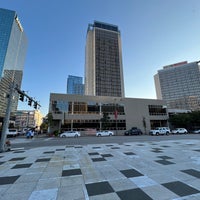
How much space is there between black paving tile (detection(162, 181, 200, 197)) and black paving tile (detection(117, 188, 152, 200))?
914 mm

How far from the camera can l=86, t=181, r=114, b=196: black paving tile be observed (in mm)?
3718

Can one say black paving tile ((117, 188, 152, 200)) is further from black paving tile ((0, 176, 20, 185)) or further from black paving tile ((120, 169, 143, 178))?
black paving tile ((0, 176, 20, 185))

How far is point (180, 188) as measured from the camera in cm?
386

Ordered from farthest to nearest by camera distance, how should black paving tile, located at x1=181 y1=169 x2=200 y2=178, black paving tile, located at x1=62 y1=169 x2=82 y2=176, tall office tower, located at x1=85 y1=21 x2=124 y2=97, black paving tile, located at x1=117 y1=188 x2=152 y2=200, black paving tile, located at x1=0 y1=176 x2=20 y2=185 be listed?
1. tall office tower, located at x1=85 y1=21 x2=124 y2=97
2. black paving tile, located at x1=62 y1=169 x2=82 y2=176
3. black paving tile, located at x1=181 y1=169 x2=200 y2=178
4. black paving tile, located at x1=0 y1=176 x2=20 y2=185
5. black paving tile, located at x1=117 y1=188 x2=152 y2=200

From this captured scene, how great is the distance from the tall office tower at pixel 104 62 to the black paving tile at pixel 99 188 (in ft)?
352

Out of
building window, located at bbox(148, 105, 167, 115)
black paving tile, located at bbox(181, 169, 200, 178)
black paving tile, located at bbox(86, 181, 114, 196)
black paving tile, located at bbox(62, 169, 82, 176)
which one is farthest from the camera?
building window, located at bbox(148, 105, 167, 115)

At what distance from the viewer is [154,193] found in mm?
3576

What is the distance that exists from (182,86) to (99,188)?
129 meters

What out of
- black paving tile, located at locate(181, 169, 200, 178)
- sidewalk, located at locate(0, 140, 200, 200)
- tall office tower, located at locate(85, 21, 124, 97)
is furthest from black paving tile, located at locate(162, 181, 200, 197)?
tall office tower, located at locate(85, 21, 124, 97)

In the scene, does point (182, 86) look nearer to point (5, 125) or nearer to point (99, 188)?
point (5, 125)

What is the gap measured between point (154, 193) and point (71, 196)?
2255 millimetres

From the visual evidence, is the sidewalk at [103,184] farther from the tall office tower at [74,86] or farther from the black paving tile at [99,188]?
the tall office tower at [74,86]

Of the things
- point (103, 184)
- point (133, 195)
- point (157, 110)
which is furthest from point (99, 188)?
point (157, 110)

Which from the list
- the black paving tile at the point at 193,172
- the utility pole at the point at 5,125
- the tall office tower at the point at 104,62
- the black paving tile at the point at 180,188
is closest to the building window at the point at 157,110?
the utility pole at the point at 5,125
